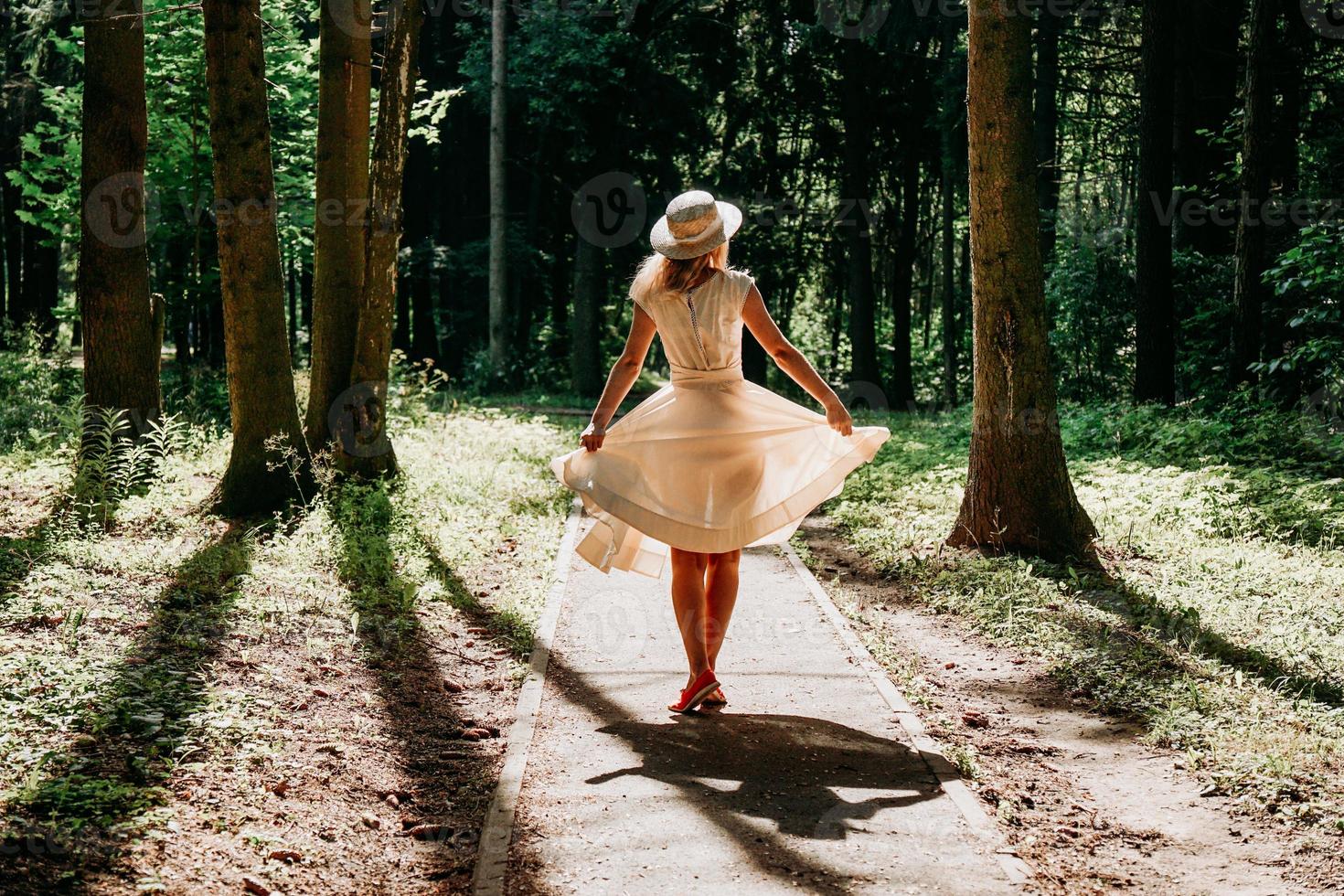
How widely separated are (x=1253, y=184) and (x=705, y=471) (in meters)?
11.8

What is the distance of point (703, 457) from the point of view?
5668 mm

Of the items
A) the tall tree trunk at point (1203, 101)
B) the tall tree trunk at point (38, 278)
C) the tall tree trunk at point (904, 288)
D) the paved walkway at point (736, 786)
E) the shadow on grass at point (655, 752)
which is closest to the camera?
the paved walkway at point (736, 786)

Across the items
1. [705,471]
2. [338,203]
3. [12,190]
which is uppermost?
[12,190]

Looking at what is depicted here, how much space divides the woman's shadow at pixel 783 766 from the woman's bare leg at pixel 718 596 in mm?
428

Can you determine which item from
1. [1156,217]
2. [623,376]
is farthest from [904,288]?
[623,376]

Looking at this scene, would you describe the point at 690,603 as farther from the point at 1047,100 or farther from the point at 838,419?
the point at 1047,100

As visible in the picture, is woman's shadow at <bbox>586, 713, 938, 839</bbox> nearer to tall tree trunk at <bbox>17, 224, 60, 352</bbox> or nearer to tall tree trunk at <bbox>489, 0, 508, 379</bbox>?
tall tree trunk at <bbox>489, 0, 508, 379</bbox>

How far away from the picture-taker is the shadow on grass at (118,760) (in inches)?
148

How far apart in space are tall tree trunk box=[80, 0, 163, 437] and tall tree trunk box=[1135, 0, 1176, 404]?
13.5 m

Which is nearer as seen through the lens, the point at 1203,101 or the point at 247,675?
the point at 247,675

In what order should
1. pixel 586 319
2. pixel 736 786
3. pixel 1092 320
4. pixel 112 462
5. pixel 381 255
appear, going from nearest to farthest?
pixel 736 786, pixel 112 462, pixel 381 255, pixel 1092 320, pixel 586 319

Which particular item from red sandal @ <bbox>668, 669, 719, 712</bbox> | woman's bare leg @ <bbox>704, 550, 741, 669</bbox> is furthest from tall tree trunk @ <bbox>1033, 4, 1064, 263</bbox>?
red sandal @ <bbox>668, 669, 719, 712</bbox>

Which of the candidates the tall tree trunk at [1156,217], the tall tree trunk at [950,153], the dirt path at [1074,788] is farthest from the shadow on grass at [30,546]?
the tall tree trunk at [950,153]

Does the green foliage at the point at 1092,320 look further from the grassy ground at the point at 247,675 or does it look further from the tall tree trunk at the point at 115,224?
the tall tree trunk at the point at 115,224
